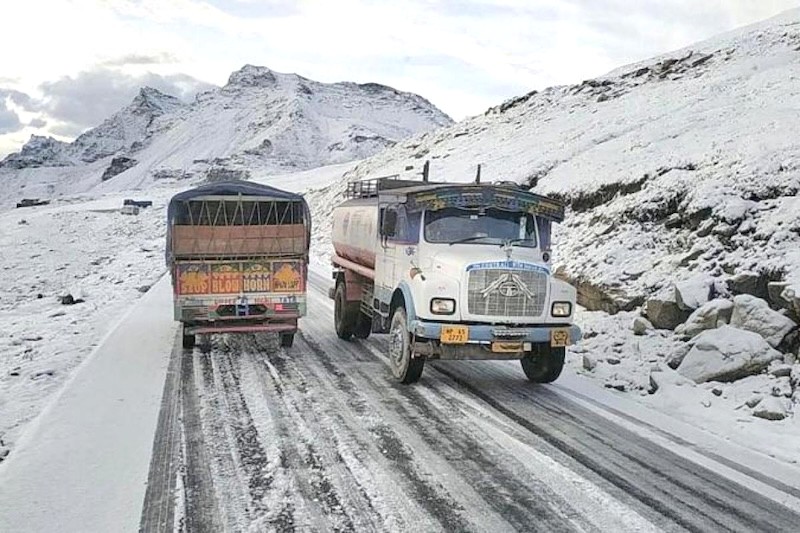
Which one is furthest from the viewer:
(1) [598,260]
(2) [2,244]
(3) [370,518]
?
(2) [2,244]

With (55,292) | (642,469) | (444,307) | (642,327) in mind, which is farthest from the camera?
(55,292)

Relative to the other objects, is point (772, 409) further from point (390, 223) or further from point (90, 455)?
point (90, 455)

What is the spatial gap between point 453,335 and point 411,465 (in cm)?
282

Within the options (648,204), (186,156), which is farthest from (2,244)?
(186,156)

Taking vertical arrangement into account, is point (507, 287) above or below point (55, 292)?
above

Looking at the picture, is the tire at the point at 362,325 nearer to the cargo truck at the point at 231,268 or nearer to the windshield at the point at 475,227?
the cargo truck at the point at 231,268

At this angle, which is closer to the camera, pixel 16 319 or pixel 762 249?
pixel 762 249

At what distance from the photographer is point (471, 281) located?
31.4ft

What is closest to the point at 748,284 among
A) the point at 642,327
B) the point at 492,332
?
the point at 642,327

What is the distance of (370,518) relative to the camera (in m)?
5.72

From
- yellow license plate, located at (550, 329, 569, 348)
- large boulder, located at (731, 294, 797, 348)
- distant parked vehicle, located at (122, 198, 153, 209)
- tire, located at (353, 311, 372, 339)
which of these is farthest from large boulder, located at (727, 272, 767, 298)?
distant parked vehicle, located at (122, 198, 153, 209)

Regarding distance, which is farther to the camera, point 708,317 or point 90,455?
point 708,317

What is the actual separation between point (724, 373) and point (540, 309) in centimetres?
277

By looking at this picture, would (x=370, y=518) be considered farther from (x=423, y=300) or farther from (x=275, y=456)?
(x=423, y=300)
